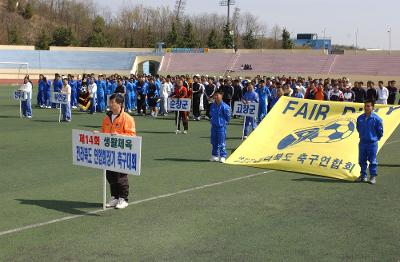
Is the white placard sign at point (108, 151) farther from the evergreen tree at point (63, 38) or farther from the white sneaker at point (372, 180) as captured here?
the evergreen tree at point (63, 38)

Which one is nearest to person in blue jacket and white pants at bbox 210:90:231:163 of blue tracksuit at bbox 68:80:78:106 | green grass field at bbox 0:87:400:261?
green grass field at bbox 0:87:400:261

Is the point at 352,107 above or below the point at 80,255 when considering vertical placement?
above

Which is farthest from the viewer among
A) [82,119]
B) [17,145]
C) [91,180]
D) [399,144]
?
[82,119]

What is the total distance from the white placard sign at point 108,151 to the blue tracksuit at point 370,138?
4987mm

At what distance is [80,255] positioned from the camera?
6.85 m

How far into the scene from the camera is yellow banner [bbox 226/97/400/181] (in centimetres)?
1224

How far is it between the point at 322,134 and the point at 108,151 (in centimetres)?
566

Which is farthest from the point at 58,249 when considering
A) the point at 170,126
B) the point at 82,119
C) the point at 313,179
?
the point at 82,119

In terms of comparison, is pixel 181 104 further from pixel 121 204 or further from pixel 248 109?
pixel 121 204

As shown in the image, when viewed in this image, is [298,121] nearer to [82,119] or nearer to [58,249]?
[58,249]

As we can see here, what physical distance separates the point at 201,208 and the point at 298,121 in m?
5.12

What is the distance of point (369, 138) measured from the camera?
37.6 ft

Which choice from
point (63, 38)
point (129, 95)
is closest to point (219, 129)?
point (129, 95)

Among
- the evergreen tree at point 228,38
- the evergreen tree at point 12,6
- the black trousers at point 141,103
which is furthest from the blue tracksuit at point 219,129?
the evergreen tree at point 12,6
